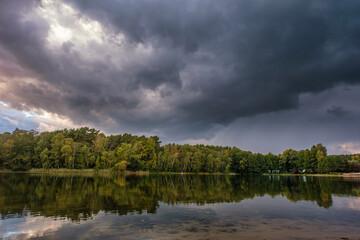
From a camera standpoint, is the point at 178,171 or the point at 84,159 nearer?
the point at 84,159

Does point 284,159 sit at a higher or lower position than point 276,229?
higher

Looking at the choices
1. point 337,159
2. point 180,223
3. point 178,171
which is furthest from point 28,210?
point 337,159

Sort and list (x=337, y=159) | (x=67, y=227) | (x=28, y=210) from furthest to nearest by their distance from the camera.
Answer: (x=337, y=159) < (x=28, y=210) < (x=67, y=227)

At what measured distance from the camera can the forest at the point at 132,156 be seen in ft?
331

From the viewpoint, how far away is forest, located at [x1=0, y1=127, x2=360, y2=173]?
101m

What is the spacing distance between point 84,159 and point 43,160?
56.5ft

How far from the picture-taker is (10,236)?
1247cm

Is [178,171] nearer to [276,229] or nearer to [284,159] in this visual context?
[284,159]

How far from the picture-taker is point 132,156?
106375 millimetres

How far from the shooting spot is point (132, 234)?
13086 mm

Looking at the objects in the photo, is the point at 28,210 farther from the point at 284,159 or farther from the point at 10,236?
the point at 284,159

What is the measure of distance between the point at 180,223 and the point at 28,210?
13.6m

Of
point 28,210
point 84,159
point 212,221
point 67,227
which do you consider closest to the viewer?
point 67,227

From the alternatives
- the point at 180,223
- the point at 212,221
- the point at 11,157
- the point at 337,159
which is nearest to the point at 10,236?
the point at 180,223
